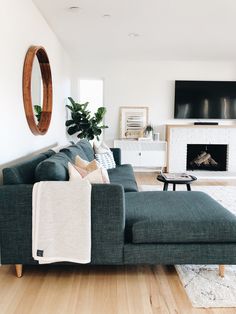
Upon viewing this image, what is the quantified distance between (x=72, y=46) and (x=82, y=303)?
Answer: 180 inches

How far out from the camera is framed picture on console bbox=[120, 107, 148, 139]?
672 centimetres

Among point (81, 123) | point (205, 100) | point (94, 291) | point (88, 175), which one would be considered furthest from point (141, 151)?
point (94, 291)

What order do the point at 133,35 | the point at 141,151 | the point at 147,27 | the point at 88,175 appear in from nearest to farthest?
1. the point at 88,175
2. the point at 147,27
3. the point at 133,35
4. the point at 141,151

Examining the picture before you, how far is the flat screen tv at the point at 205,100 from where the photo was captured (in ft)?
21.8

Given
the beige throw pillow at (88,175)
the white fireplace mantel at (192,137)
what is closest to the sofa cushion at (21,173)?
the beige throw pillow at (88,175)

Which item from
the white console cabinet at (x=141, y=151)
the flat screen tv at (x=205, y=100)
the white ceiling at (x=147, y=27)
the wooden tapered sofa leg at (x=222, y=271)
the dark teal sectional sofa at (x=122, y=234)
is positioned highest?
the white ceiling at (x=147, y=27)

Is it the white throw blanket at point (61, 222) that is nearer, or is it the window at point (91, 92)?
the white throw blanket at point (61, 222)

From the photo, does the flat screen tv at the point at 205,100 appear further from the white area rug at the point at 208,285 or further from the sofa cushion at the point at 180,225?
the white area rug at the point at 208,285

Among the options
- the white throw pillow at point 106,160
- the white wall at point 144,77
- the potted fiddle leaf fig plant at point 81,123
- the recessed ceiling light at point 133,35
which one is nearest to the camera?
the white throw pillow at point 106,160

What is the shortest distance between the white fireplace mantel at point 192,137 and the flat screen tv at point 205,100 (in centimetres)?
35

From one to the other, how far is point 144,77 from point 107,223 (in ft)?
16.4

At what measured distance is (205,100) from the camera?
6.67 metres

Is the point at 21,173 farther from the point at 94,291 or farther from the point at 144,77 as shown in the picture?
the point at 144,77

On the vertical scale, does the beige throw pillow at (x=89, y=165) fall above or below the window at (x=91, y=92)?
below
